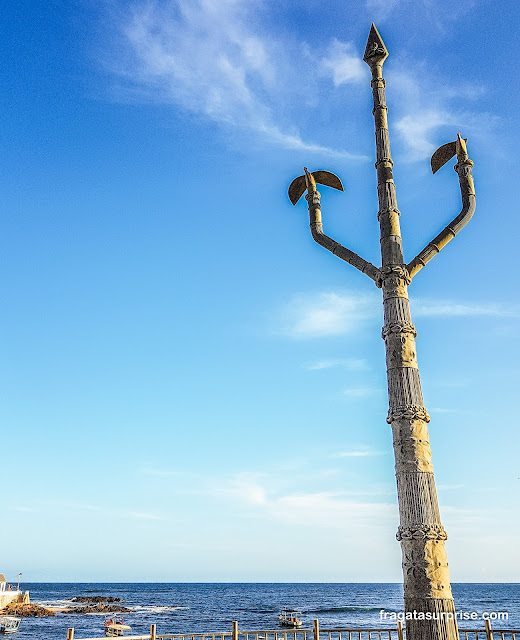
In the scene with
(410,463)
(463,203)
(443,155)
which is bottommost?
(410,463)

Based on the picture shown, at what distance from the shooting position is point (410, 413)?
507 centimetres

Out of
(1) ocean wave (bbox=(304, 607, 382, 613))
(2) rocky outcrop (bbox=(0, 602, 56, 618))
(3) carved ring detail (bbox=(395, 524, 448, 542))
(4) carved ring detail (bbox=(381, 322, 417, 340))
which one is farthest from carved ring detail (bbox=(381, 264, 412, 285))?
(1) ocean wave (bbox=(304, 607, 382, 613))

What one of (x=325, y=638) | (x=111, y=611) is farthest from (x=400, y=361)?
(x=111, y=611)

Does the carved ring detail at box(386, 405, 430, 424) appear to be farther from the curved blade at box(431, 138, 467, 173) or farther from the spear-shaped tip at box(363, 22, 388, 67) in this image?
the spear-shaped tip at box(363, 22, 388, 67)

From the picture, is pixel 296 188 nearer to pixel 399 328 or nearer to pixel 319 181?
pixel 319 181

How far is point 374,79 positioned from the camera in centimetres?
670

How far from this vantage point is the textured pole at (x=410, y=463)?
4.55m

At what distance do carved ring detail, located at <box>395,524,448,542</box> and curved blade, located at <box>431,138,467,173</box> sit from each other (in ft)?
13.5

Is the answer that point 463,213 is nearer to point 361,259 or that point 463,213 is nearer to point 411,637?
point 361,259

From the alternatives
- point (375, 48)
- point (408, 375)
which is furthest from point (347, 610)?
point (375, 48)

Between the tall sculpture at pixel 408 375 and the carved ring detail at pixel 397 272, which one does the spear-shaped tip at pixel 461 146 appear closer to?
the tall sculpture at pixel 408 375

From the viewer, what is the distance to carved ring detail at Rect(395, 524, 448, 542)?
15.4 ft

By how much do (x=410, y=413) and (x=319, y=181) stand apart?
3200 millimetres

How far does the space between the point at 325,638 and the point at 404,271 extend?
3625cm
